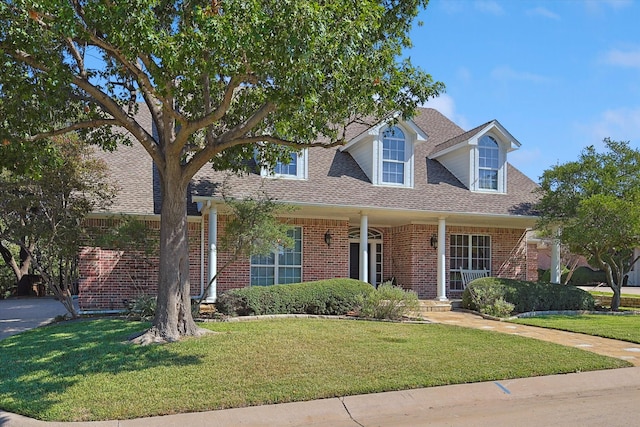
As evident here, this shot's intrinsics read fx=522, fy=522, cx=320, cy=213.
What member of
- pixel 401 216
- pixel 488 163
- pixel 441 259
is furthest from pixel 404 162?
pixel 441 259

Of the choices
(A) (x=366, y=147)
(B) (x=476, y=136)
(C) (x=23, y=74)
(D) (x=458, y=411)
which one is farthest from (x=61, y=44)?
(B) (x=476, y=136)

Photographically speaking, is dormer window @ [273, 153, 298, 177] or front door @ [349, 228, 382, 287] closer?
dormer window @ [273, 153, 298, 177]

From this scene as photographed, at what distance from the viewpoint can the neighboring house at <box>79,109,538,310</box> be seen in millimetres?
15133

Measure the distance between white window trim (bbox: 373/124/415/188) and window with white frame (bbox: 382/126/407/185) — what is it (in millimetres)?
76

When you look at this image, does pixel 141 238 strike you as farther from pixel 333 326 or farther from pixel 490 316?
pixel 490 316

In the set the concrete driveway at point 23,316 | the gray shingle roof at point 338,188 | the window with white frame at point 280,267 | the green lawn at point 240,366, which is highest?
the gray shingle roof at point 338,188

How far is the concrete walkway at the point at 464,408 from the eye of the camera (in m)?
6.03

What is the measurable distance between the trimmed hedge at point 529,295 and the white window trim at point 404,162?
13.4 ft

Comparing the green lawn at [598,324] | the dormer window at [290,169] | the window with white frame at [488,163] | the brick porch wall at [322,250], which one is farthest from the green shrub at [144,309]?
the window with white frame at [488,163]

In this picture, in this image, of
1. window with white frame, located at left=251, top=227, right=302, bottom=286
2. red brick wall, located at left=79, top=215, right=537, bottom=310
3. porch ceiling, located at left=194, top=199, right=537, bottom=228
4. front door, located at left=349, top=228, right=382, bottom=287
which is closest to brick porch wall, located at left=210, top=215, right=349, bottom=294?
red brick wall, located at left=79, top=215, right=537, bottom=310

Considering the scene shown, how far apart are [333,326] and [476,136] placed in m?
9.91

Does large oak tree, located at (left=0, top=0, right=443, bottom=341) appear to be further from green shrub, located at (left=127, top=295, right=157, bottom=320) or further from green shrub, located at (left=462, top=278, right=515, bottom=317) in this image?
green shrub, located at (left=462, top=278, right=515, bottom=317)

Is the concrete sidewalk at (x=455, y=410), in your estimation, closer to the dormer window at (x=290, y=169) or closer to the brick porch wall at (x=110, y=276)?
the brick porch wall at (x=110, y=276)

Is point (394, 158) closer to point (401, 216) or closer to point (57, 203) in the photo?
point (401, 216)
